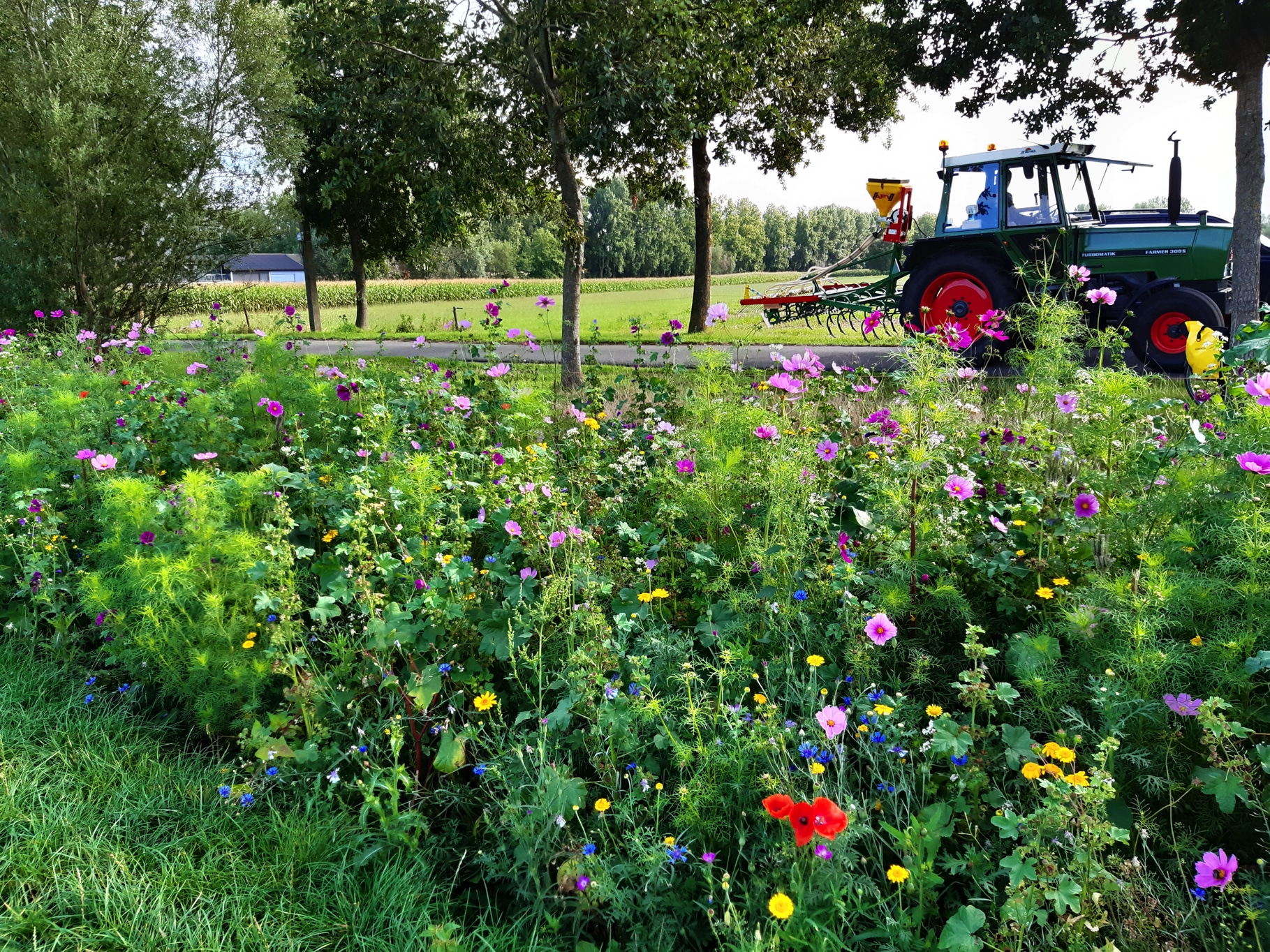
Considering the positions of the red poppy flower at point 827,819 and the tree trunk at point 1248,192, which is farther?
the tree trunk at point 1248,192

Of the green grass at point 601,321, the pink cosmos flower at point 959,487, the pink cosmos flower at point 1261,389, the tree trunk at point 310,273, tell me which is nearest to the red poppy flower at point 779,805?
the pink cosmos flower at point 959,487

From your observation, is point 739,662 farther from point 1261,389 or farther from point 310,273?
point 310,273

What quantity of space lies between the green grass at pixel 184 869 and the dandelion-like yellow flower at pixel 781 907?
747 millimetres

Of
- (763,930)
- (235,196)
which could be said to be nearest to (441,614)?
(763,930)

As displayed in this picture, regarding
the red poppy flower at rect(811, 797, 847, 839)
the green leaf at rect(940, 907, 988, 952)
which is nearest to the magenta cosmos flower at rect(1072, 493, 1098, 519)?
the green leaf at rect(940, 907, 988, 952)

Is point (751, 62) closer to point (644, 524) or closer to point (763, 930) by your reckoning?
point (644, 524)

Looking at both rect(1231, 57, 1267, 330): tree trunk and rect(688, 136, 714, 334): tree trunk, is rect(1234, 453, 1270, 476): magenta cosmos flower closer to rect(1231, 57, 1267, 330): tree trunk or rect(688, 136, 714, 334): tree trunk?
rect(1231, 57, 1267, 330): tree trunk

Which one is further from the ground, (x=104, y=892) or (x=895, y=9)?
(x=895, y=9)

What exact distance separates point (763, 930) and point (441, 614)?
4.43 feet

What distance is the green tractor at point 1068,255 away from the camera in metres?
8.02

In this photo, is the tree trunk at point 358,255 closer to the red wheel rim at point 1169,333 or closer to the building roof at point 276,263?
the red wheel rim at point 1169,333

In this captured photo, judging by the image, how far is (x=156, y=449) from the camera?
4547 mm

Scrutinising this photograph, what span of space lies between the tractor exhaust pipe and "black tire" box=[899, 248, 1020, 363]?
1639 mm

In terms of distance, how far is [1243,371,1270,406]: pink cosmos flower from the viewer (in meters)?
2.24
